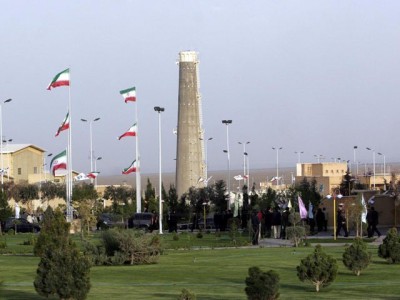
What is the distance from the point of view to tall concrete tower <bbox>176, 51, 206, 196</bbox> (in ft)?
362

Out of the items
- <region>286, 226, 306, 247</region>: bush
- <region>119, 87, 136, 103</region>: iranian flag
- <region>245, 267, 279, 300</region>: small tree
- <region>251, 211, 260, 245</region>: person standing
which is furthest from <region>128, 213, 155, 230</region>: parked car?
<region>245, 267, 279, 300</region>: small tree

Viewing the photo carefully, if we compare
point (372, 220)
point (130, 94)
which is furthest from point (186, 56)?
point (372, 220)

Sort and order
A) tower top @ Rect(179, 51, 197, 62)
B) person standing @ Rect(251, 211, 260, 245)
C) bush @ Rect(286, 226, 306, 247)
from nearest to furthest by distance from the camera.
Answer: bush @ Rect(286, 226, 306, 247) → person standing @ Rect(251, 211, 260, 245) → tower top @ Rect(179, 51, 197, 62)

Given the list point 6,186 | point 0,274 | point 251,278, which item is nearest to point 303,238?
point 0,274

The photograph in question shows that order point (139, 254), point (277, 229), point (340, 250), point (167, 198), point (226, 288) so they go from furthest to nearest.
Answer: point (167, 198) → point (277, 229) → point (340, 250) → point (139, 254) → point (226, 288)

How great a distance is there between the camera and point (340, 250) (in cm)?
3544

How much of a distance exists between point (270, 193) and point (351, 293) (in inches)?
1744

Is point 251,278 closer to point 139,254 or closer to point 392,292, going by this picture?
point 392,292

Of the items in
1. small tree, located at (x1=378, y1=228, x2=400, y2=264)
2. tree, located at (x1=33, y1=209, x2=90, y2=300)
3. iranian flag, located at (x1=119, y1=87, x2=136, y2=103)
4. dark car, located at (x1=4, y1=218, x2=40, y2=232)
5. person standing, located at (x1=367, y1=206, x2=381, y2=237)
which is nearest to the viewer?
tree, located at (x1=33, y1=209, x2=90, y2=300)

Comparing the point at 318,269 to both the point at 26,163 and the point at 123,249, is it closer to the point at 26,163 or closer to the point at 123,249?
the point at 123,249

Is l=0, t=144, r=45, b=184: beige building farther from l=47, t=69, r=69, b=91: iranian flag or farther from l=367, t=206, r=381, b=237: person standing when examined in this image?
l=367, t=206, r=381, b=237: person standing

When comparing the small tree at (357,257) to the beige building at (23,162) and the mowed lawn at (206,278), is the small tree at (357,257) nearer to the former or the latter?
the mowed lawn at (206,278)

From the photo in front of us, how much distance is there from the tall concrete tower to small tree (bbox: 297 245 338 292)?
87005mm

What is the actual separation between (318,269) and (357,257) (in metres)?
3.71
